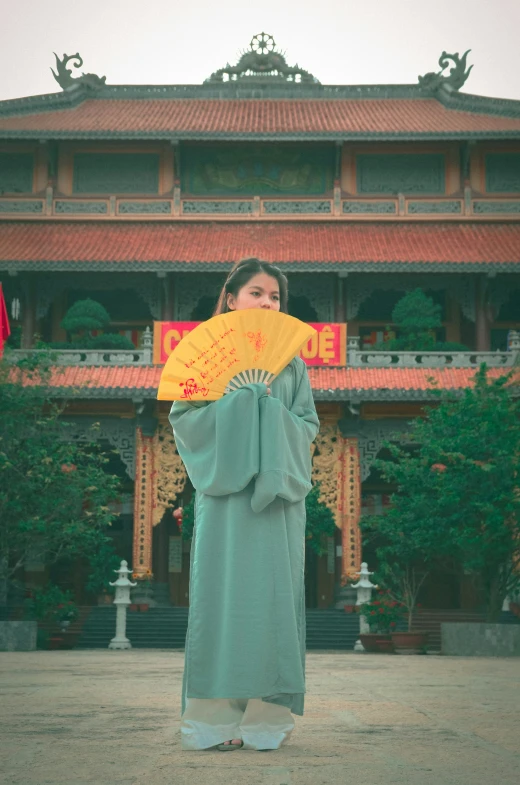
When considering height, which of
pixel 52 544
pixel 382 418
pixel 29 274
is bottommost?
pixel 52 544

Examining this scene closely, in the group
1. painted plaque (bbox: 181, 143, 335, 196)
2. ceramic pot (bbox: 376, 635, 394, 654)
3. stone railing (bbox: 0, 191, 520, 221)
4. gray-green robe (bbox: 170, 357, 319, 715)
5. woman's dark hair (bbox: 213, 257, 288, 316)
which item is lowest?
ceramic pot (bbox: 376, 635, 394, 654)

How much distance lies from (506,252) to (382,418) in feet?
13.5

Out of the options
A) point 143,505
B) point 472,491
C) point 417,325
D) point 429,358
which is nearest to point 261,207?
point 417,325

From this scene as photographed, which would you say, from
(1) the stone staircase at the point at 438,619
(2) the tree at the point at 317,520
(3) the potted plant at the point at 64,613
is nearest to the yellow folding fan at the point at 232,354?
(3) the potted plant at the point at 64,613

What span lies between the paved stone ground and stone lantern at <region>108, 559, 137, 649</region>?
25.9 ft

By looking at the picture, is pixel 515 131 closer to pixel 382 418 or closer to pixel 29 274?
pixel 382 418

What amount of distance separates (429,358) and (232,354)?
1420cm

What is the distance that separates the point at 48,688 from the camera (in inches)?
239

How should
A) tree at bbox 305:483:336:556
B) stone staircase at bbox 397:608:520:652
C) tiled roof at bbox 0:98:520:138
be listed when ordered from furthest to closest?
tiled roof at bbox 0:98:520:138, tree at bbox 305:483:336:556, stone staircase at bbox 397:608:520:652

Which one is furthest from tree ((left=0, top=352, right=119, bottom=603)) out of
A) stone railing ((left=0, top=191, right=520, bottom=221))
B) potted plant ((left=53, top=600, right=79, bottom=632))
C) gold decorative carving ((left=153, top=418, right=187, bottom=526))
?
stone railing ((left=0, top=191, right=520, bottom=221))

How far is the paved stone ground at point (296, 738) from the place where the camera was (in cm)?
286

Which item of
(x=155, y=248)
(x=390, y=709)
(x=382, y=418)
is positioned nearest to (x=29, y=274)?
(x=155, y=248)

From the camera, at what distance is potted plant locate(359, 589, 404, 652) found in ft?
45.0

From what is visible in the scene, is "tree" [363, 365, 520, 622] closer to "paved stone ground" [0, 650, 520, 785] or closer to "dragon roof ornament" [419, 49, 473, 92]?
"paved stone ground" [0, 650, 520, 785]
